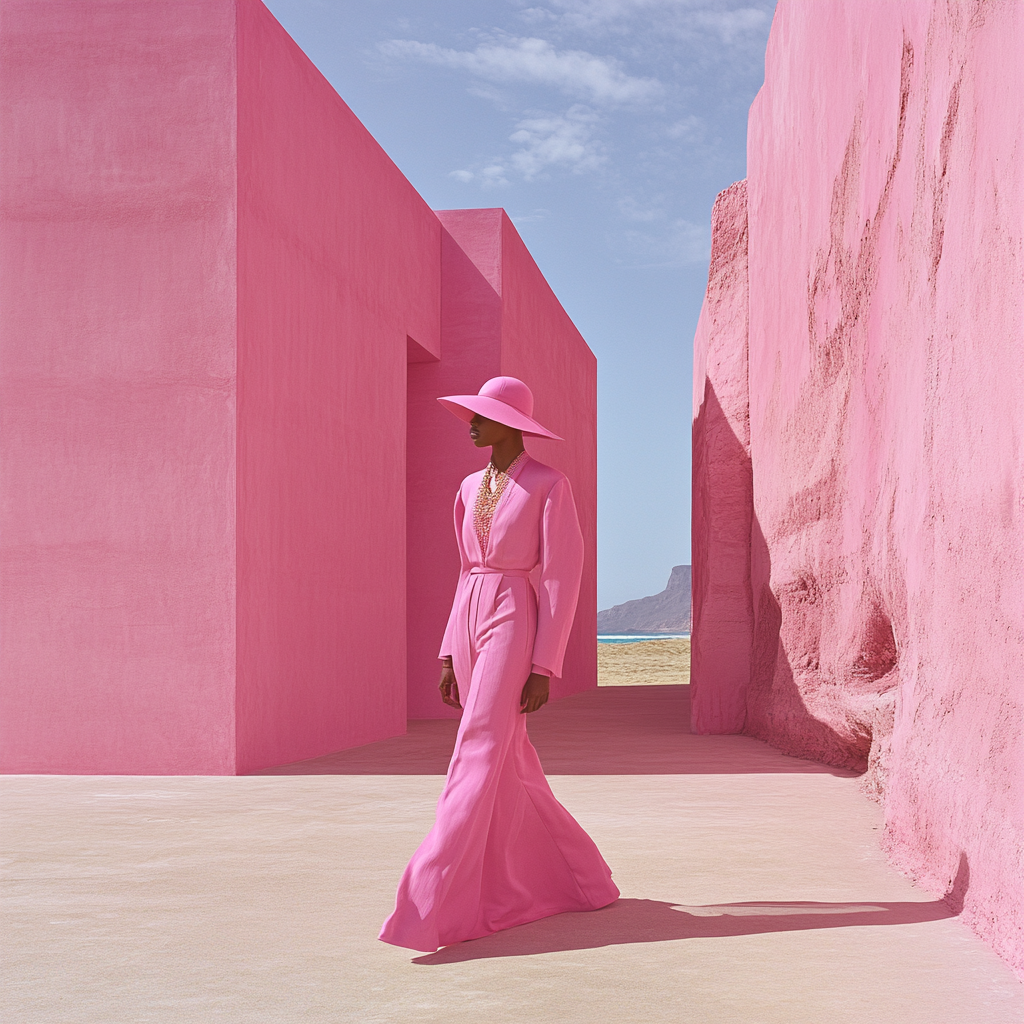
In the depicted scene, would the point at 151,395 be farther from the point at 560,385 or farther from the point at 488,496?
the point at 560,385

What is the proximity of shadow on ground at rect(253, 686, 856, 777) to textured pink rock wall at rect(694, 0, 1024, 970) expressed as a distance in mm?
532

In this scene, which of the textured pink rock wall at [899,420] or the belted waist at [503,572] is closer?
the textured pink rock wall at [899,420]

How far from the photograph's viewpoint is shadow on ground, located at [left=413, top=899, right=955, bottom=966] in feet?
13.0

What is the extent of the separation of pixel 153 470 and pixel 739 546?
6.30m

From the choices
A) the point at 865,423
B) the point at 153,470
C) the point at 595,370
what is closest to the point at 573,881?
the point at 865,423

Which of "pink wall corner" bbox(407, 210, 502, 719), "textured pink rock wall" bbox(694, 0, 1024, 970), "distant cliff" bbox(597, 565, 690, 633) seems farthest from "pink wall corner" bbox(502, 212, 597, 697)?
"distant cliff" bbox(597, 565, 690, 633)

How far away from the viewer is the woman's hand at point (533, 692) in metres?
Result: 4.18

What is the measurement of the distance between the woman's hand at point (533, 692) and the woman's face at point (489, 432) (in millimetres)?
879

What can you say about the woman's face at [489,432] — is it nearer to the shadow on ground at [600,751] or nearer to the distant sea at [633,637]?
the shadow on ground at [600,751]

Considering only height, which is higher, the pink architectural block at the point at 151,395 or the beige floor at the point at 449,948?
the pink architectural block at the point at 151,395

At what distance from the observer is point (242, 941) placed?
4012 mm

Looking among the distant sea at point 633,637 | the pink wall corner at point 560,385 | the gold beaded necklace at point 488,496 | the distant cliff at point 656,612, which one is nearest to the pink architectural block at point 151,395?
the gold beaded necklace at point 488,496

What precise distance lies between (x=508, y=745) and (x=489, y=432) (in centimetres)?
114

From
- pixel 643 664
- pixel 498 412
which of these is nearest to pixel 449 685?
pixel 498 412
